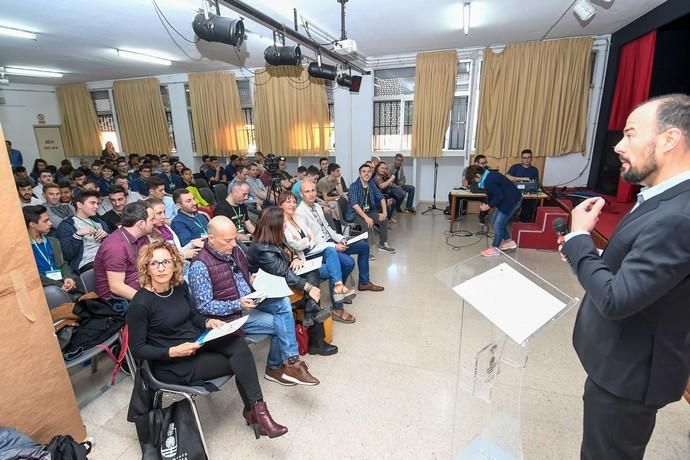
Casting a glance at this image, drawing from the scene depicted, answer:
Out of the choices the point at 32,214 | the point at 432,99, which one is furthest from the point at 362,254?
the point at 432,99

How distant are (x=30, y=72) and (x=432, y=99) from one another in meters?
8.52

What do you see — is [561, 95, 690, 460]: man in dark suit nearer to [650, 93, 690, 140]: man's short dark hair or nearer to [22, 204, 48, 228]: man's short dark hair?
[650, 93, 690, 140]: man's short dark hair

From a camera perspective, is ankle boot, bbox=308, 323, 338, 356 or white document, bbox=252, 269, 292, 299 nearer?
white document, bbox=252, 269, 292, 299

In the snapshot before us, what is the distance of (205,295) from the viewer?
2.01 m

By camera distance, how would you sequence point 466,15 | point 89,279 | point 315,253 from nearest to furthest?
point 89,279 < point 315,253 < point 466,15

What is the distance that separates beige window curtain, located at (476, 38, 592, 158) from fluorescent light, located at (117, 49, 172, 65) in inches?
240

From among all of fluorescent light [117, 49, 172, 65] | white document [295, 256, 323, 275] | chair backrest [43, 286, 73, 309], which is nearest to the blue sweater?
white document [295, 256, 323, 275]

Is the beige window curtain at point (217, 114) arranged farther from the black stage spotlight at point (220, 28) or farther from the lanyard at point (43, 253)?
the lanyard at point (43, 253)

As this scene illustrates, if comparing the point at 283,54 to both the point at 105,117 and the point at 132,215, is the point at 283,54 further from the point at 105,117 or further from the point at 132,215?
the point at 105,117

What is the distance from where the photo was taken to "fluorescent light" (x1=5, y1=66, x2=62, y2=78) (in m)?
7.10

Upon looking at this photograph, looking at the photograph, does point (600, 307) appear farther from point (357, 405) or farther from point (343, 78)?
point (343, 78)

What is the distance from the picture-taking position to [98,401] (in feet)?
7.20

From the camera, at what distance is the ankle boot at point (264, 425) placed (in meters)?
1.81

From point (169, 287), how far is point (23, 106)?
10.8m
